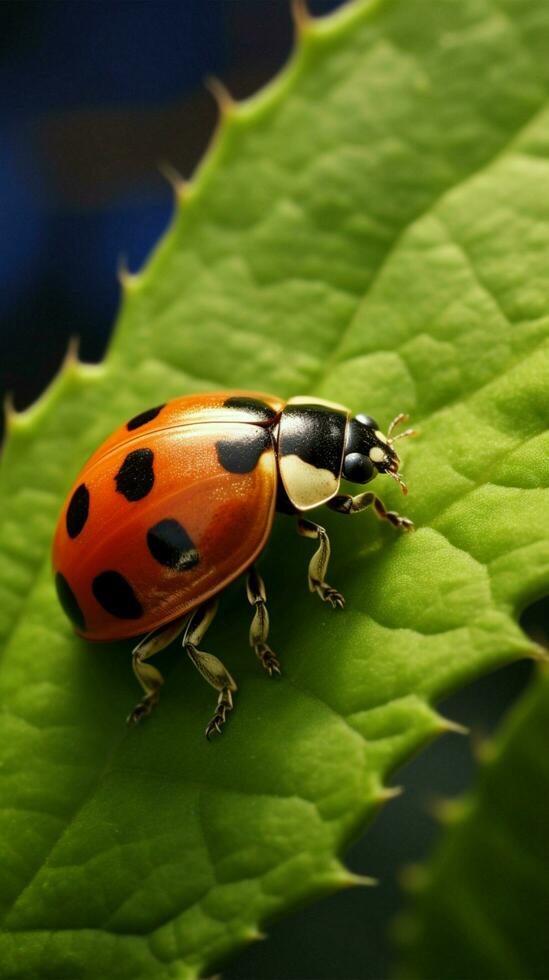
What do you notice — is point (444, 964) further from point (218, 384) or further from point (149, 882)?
point (218, 384)

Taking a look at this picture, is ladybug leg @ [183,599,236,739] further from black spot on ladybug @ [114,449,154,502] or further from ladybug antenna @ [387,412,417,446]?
ladybug antenna @ [387,412,417,446]

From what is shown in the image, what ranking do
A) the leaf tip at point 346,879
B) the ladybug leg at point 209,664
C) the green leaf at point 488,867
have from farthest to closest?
1. the ladybug leg at point 209,664
2. the leaf tip at point 346,879
3. the green leaf at point 488,867

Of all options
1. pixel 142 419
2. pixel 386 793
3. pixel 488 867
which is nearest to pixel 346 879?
pixel 386 793

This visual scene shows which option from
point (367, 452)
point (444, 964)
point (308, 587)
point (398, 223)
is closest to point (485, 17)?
point (398, 223)

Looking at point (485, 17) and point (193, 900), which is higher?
point (485, 17)

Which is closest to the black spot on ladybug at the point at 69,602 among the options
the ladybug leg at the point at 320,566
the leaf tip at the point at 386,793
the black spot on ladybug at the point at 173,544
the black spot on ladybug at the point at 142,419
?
the black spot on ladybug at the point at 173,544

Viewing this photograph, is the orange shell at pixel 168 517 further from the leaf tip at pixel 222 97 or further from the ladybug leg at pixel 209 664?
the leaf tip at pixel 222 97

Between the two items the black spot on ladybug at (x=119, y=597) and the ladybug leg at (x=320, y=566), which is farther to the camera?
the black spot on ladybug at (x=119, y=597)

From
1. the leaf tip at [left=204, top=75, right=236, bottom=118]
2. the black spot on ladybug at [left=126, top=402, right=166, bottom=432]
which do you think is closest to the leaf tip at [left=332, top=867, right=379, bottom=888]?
the black spot on ladybug at [left=126, top=402, right=166, bottom=432]
